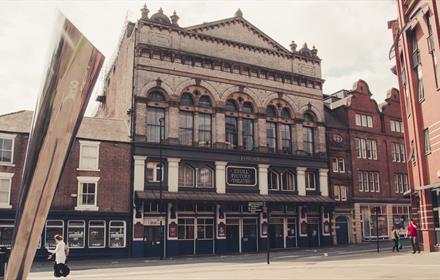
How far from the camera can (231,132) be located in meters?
36.7

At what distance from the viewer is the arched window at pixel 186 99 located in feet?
115

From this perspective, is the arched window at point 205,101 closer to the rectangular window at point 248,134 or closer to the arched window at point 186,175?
the rectangular window at point 248,134

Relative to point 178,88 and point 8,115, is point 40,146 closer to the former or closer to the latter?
point 8,115

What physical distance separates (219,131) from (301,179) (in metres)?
8.93

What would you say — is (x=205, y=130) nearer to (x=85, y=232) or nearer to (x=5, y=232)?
(x=85, y=232)

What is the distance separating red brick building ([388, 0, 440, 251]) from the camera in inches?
913

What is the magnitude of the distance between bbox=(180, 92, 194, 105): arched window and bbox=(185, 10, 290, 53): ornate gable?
5.51 m

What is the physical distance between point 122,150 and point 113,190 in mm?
Result: 2923

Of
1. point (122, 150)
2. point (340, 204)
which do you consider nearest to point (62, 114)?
point (122, 150)

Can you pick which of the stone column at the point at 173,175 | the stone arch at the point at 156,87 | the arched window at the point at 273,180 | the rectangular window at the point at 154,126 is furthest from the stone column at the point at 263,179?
the stone arch at the point at 156,87

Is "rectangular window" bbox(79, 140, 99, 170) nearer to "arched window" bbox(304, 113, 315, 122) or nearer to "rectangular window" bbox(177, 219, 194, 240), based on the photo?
"rectangular window" bbox(177, 219, 194, 240)

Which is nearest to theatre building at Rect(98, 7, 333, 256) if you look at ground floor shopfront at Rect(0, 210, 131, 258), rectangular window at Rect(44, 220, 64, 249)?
ground floor shopfront at Rect(0, 210, 131, 258)

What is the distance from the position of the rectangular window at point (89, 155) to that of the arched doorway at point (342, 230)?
912 inches

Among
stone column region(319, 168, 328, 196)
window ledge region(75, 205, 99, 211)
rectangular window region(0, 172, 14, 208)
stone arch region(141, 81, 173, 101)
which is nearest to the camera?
rectangular window region(0, 172, 14, 208)
